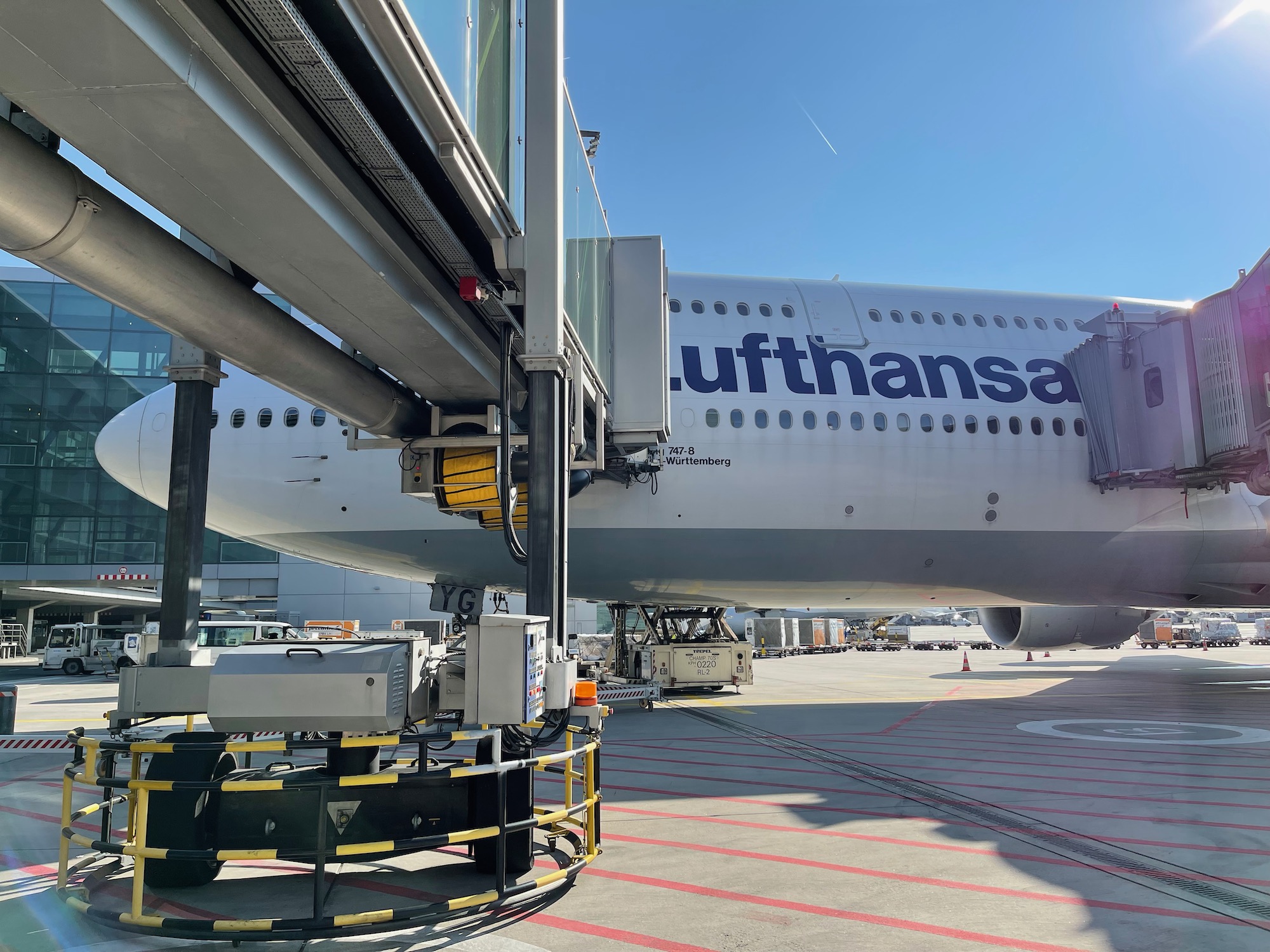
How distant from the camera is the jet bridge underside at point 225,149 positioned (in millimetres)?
3383

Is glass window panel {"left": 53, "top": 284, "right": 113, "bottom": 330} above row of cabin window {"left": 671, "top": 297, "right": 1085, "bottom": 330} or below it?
above

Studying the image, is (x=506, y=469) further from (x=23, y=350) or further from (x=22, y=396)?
(x=23, y=350)

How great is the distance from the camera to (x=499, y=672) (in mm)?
5164

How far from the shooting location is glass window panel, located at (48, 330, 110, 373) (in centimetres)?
4288

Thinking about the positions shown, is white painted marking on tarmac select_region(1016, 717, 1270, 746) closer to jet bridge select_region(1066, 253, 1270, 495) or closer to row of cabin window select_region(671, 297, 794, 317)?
jet bridge select_region(1066, 253, 1270, 495)

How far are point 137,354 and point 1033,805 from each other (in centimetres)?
4721

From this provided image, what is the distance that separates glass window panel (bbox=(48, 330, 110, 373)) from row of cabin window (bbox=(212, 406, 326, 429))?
36.6 metres

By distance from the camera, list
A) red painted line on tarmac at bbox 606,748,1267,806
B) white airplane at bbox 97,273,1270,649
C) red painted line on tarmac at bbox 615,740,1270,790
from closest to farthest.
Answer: red painted line on tarmac at bbox 606,748,1267,806
red painted line on tarmac at bbox 615,740,1270,790
white airplane at bbox 97,273,1270,649

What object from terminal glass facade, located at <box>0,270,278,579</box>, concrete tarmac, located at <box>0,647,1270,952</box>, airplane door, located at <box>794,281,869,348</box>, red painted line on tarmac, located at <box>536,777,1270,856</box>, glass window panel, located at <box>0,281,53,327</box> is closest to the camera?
concrete tarmac, located at <box>0,647,1270,952</box>

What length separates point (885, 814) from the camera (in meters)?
7.55

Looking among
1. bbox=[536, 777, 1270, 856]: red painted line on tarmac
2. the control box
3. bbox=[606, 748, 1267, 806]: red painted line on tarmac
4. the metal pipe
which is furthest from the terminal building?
the control box

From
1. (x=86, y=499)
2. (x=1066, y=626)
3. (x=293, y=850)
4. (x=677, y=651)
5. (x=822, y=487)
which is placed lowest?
(x=293, y=850)

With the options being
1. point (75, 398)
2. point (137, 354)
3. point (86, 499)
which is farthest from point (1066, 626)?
point (75, 398)

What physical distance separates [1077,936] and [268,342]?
6.37 metres
